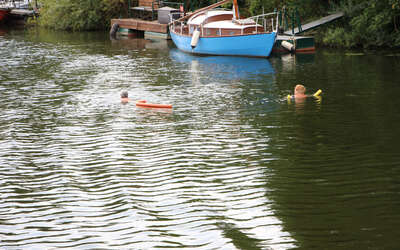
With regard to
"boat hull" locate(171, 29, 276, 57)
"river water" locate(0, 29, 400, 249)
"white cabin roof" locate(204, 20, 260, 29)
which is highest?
"white cabin roof" locate(204, 20, 260, 29)

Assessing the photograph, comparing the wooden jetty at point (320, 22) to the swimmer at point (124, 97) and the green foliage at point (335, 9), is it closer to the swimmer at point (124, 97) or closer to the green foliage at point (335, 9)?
the green foliage at point (335, 9)

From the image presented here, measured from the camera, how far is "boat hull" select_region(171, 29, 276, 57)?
3169 centimetres

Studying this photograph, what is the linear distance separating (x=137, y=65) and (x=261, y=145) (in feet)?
59.0

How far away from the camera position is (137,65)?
101 feet

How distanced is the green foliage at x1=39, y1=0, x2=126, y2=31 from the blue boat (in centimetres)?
2083

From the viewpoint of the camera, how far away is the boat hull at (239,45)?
31.7 m

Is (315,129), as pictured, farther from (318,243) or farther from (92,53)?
(92,53)

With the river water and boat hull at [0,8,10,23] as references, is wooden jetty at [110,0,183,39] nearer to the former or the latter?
boat hull at [0,8,10,23]

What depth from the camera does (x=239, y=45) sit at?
Answer: 32.3 metres

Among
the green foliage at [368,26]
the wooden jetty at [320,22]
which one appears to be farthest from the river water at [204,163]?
the wooden jetty at [320,22]

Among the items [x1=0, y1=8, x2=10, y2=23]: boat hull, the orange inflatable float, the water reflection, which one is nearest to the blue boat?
the water reflection

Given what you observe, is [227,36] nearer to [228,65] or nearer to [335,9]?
[228,65]

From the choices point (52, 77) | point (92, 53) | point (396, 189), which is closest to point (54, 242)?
point (396, 189)

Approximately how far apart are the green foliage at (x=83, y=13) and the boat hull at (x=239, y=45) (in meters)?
22.6
